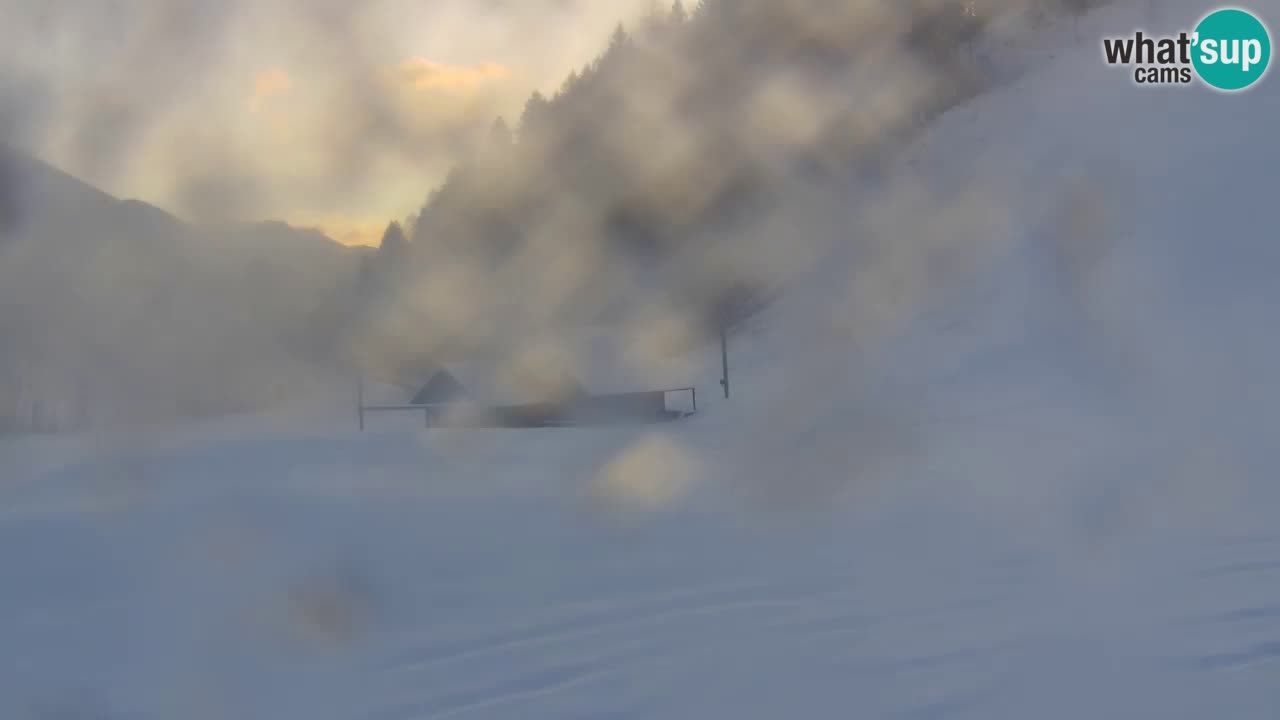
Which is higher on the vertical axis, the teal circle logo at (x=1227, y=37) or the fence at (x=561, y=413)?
the teal circle logo at (x=1227, y=37)

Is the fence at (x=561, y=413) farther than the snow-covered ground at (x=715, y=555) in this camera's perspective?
Yes

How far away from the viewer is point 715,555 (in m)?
4.59

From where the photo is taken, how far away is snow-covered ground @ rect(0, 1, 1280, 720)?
2.93 metres

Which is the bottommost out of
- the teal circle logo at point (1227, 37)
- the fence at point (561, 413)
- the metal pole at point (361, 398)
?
the fence at point (561, 413)

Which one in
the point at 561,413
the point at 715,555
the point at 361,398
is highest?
the point at 361,398

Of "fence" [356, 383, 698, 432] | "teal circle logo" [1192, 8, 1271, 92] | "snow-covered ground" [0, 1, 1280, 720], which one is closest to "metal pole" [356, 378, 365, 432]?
"fence" [356, 383, 698, 432]

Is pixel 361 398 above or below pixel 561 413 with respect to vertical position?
above

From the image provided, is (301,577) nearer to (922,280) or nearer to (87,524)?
(87,524)

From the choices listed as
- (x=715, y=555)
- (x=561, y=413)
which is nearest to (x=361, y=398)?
(x=561, y=413)

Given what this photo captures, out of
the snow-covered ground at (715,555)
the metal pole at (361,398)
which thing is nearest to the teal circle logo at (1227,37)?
the snow-covered ground at (715,555)

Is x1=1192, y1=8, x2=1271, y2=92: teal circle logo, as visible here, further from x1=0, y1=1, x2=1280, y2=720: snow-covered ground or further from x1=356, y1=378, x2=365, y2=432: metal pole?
x1=356, y1=378, x2=365, y2=432: metal pole

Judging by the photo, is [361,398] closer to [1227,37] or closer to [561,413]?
[561,413]

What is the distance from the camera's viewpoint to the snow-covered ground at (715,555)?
9.61ft

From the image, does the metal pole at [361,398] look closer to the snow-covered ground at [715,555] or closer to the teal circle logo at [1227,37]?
the snow-covered ground at [715,555]
